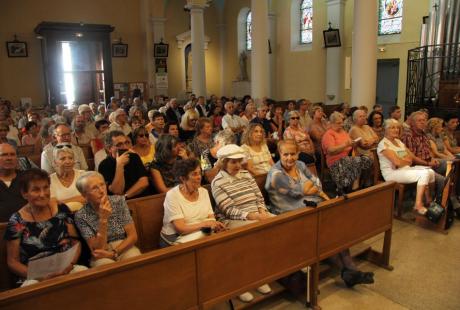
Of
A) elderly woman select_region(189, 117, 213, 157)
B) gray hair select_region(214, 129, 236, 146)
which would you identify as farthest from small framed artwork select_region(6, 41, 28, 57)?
gray hair select_region(214, 129, 236, 146)

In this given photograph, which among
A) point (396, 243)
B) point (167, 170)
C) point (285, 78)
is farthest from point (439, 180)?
point (285, 78)

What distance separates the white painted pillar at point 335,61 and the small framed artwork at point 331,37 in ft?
0.38

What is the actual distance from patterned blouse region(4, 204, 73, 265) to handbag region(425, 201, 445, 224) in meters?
3.53

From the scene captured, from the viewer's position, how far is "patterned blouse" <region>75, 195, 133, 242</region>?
2.59 m

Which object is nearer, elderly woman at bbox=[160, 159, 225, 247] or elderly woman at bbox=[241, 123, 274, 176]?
elderly woman at bbox=[160, 159, 225, 247]

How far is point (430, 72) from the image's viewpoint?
8.24 m

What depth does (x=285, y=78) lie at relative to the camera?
14.4 metres

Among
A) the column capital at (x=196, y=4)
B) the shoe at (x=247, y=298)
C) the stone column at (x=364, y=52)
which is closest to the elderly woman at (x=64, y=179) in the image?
the shoe at (x=247, y=298)

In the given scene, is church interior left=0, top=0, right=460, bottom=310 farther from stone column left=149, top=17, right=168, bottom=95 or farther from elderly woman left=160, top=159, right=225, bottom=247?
elderly woman left=160, top=159, right=225, bottom=247

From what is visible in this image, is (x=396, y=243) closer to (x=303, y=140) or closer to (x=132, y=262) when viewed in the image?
(x=303, y=140)

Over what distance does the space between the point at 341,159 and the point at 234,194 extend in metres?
2.13

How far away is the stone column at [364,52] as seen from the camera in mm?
7625

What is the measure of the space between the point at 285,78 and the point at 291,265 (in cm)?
1224

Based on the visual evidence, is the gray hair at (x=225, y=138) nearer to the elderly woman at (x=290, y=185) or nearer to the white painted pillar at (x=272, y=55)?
the elderly woman at (x=290, y=185)
